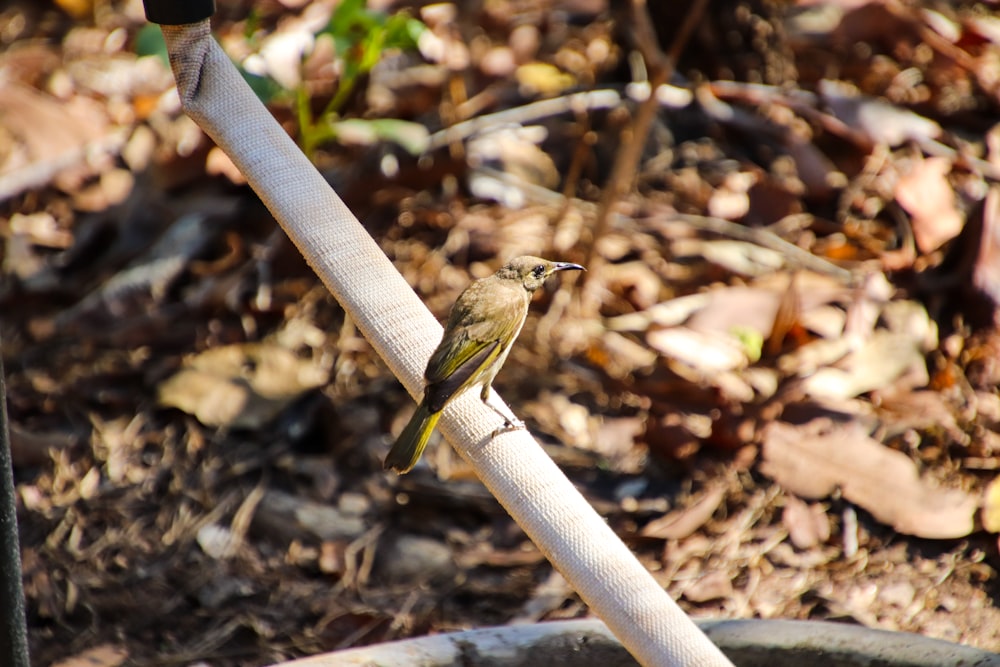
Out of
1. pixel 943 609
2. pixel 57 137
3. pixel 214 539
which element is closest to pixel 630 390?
pixel 943 609

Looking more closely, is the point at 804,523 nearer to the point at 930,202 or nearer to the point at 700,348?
the point at 700,348

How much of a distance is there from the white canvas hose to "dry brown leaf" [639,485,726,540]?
1780mm

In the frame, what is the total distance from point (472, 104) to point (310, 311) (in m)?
1.58

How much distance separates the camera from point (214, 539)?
374cm

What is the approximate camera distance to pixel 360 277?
6.20 feet

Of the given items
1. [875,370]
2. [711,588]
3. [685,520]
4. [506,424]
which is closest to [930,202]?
[875,370]

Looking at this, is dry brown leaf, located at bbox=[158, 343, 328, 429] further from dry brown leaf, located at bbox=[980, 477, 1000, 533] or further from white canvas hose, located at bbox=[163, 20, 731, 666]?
dry brown leaf, located at bbox=[980, 477, 1000, 533]

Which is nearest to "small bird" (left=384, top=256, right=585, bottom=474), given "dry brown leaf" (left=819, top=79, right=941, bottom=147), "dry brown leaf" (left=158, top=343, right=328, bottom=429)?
"dry brown leaf" (left=158, top=343, right=328, bottom=429)

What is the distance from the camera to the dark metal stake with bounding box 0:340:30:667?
1.84 meters

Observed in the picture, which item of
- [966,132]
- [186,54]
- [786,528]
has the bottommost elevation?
[966,132]

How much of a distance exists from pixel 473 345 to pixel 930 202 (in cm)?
318

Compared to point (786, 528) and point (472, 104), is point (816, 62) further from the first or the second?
point (786, 528)

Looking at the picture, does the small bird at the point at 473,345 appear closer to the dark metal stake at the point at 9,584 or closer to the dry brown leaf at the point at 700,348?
the dark metal stake at the point at 9,584

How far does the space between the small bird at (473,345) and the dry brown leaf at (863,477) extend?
128 centimetres
